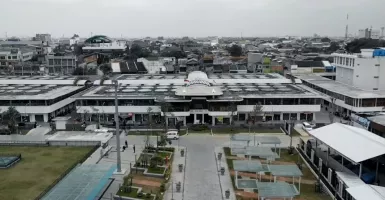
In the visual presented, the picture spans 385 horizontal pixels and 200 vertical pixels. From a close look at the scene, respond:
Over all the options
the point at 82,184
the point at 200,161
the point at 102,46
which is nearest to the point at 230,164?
the point at 200,161

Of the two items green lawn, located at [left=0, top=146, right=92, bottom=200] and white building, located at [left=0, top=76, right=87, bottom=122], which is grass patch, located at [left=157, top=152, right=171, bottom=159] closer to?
green lawn, located at [left=0, top=146, right=92, bottom=200]

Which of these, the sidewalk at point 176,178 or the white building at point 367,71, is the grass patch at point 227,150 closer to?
the sidewalk at point 176,178

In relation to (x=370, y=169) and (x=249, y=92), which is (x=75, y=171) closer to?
(x=370, y=169)

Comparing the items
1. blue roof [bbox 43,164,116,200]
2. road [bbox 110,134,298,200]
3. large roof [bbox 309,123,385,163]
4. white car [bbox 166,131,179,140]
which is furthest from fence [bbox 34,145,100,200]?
large roof [bbox 309,123,385,163]

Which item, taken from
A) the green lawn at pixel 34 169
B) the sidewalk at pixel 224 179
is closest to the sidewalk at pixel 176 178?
the sidewalk at pixel 224 179

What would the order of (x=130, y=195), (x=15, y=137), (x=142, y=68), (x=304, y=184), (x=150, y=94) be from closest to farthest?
(x=130, y=195), (x=304, y=184), (x=15, y=137), (x=150, y=94), (x=142, y=68)

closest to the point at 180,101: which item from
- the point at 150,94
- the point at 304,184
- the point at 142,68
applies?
the point at 150,94

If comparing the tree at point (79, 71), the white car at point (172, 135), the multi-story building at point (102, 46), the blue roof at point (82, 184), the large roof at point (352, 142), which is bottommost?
the white car at point (172, 135)
